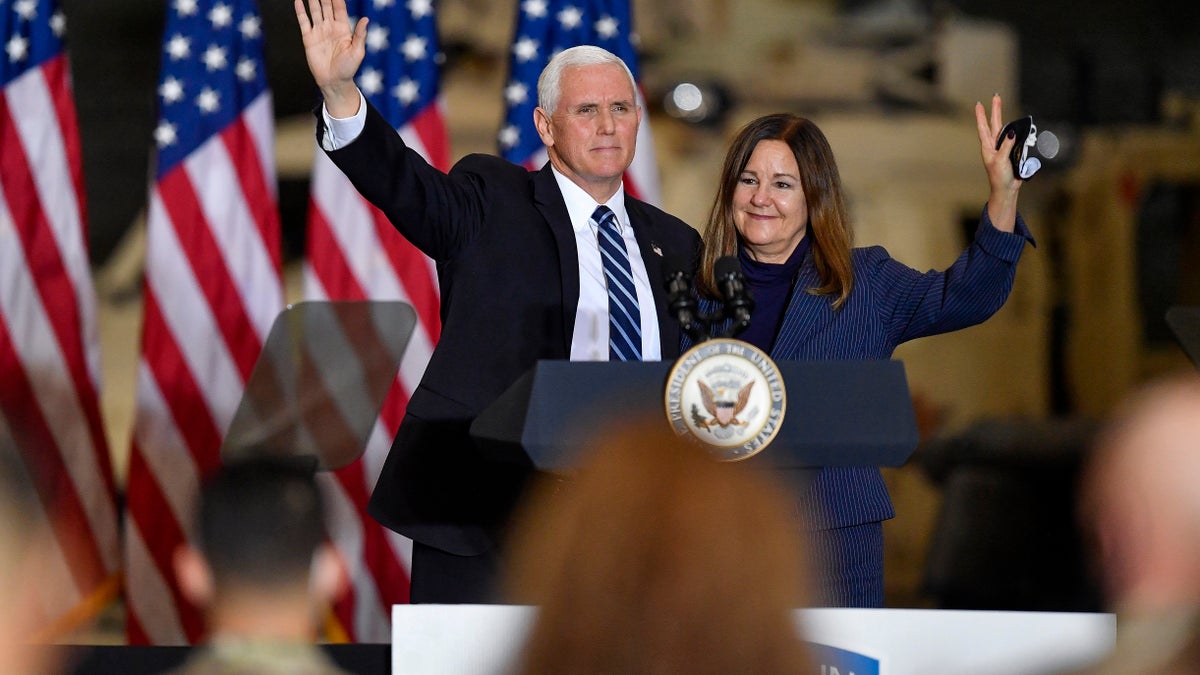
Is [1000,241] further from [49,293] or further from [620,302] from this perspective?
[49,293]

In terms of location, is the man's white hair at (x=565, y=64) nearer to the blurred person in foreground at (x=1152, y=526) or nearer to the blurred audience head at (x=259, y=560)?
the blurred audience head at (x=259, y=560)

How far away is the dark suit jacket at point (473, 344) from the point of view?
8.43ft

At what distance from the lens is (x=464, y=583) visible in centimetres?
257

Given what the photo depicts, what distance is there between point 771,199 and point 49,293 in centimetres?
321

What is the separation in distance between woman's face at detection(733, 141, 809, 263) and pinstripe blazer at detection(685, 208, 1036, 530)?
8 centimetres

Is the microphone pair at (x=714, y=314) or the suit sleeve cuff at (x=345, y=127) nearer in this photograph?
the microphone pair at (x=714, y=314)

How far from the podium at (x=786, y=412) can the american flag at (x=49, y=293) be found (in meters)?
3.35

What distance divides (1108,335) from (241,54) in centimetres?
429

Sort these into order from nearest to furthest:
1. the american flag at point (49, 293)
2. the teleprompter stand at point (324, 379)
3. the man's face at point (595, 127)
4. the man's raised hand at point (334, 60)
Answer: the man's raised hand at point (334, 60) < the man's face at point (595, 127) < the teleprompter stand at point (324, 379) < the american flag at point (49, 293)

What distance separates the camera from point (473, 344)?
2.58 meters

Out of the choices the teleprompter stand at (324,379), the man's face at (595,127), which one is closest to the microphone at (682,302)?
the man's face at (595,127)

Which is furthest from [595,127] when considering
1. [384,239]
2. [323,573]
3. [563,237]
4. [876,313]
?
[384,239]

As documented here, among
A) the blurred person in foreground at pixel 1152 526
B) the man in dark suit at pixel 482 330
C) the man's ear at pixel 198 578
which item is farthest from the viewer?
the man in dark suit at pixel 482 330

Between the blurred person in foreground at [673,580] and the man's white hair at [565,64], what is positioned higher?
the man's white hair at [565,64]
